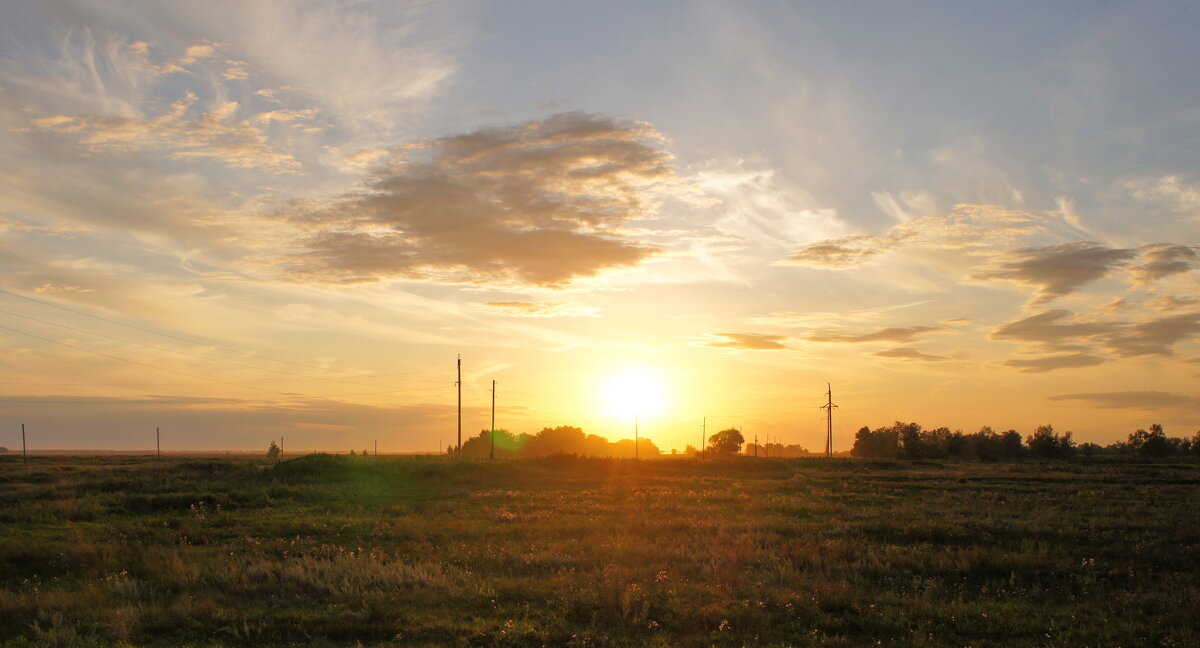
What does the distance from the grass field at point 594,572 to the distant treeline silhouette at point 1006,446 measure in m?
84.4

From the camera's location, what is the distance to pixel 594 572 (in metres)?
16.8

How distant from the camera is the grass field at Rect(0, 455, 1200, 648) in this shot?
39.8 ft

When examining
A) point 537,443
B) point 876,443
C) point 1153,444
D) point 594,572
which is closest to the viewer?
point 594,572

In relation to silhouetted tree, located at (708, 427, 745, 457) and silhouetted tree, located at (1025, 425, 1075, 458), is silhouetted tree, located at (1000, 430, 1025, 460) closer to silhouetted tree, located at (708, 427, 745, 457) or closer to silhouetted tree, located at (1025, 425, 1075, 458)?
silhouetted tree, located at (1025, 425, 1075, 458)

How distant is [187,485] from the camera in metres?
39.7

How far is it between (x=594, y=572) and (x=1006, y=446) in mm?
124121

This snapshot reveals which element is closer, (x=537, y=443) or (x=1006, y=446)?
(x=1006, y=446)

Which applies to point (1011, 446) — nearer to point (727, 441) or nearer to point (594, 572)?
point (727, 441)

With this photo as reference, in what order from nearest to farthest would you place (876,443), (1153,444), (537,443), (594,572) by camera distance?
Answer: (594,572) → (1153,444) → (876,443) → (537,443)

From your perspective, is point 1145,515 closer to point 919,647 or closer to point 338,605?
point 919,647

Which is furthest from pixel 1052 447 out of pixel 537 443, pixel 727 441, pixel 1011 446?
pixel 537 443

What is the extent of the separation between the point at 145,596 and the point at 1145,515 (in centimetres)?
3316

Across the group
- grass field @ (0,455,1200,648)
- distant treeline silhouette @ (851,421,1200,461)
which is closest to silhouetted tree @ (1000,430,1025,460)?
distant treeline silhouette @ (851,421,1200,461)

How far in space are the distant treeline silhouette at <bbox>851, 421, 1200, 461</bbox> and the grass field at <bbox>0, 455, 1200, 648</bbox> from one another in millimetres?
84371
